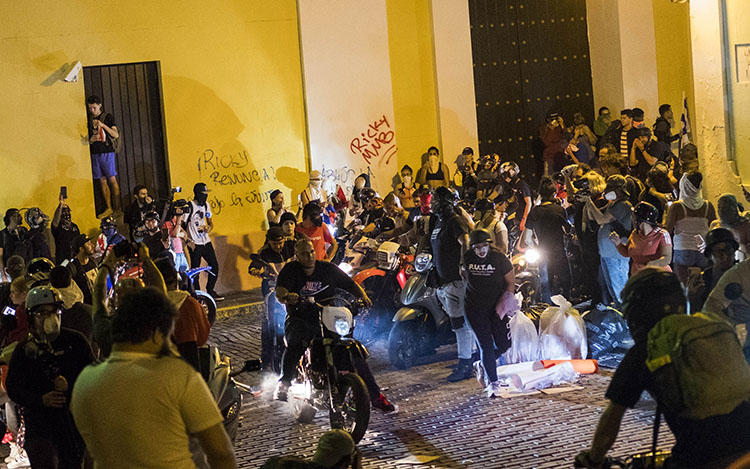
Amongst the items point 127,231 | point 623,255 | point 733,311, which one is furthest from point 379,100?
point 733,311

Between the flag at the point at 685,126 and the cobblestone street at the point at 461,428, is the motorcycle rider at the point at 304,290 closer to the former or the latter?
the cobblestone street at the point at 461,428

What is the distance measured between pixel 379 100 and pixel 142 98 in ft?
14.1

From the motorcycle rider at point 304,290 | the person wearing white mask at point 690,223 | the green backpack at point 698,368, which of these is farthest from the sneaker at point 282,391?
the green backpack at point 698,368

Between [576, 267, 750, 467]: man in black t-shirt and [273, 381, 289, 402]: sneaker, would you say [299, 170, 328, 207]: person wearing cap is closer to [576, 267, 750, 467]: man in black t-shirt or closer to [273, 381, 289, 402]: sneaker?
[273, 381, 289, 402]: sneaker

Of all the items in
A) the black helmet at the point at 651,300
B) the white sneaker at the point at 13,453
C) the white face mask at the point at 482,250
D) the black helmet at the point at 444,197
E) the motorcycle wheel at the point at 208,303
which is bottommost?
the white sneaker at the point at 13,453

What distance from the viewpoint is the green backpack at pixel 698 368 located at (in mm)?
4438

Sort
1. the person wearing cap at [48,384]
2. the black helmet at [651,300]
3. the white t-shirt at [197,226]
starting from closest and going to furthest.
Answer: the black helmet at [651,300], the person wearing cap at [48,384], the white t-shirt at [197,226]

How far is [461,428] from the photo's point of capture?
30.6 feet

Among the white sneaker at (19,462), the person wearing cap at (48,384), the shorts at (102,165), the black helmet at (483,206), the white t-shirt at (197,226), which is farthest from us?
the shorts at (102,165)

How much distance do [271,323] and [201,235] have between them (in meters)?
6.08

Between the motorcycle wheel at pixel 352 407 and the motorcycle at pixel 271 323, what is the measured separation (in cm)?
206

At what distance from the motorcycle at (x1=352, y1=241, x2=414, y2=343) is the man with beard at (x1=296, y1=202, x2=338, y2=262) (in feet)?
1.45

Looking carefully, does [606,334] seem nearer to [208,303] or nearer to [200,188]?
[208,303]

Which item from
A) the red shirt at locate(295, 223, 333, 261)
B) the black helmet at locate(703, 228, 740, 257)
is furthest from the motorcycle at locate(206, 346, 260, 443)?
the red shirt at locate(295, 223, 333, 261)
